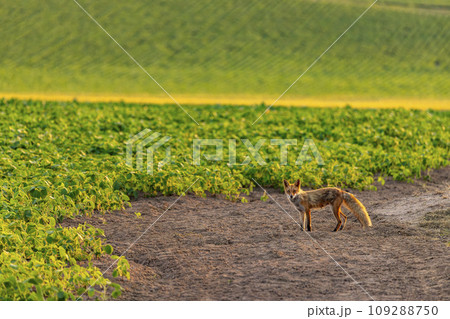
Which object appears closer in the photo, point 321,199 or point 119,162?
point 321,199

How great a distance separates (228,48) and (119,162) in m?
31.1

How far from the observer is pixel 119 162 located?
484 inches

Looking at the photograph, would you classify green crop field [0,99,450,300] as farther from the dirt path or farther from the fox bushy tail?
the fox bushy tail

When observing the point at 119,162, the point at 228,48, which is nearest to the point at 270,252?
the point at 119,162

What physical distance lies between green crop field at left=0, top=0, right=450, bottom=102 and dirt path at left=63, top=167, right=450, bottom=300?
73.5 feet

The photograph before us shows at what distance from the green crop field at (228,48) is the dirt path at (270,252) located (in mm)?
22392

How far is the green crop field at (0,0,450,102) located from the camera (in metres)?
35.9

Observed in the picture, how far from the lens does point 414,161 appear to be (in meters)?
14.4

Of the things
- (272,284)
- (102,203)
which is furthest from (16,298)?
(102,203)
